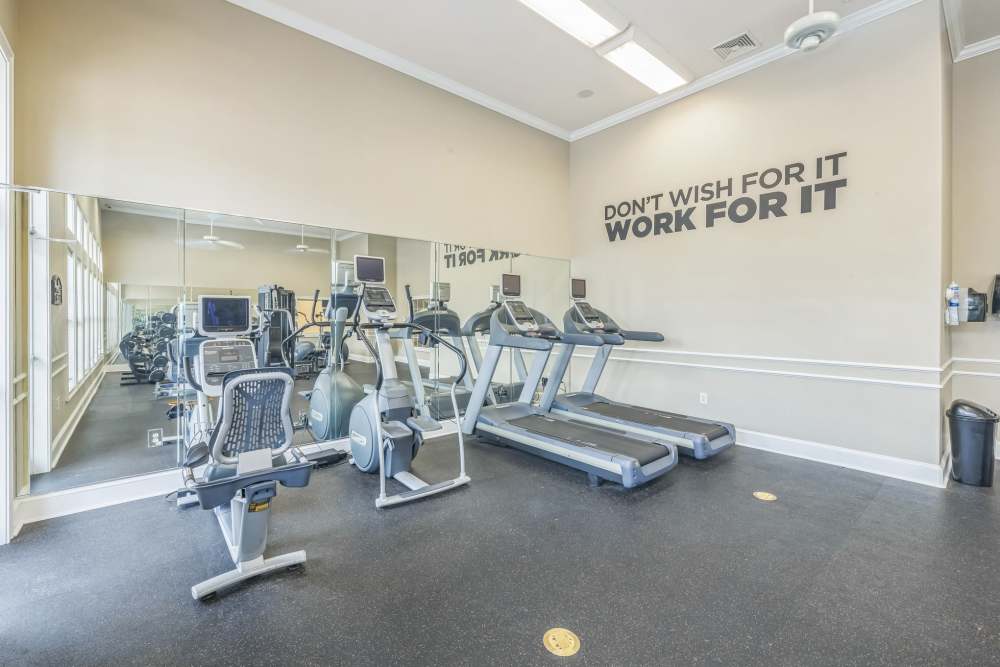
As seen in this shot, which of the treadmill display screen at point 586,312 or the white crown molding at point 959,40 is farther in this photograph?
the treadmill display screen at point 586,312

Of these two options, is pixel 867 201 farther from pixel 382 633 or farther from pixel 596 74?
pixel 382 633

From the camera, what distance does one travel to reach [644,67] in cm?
439

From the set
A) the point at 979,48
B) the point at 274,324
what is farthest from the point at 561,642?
the point at 979,48

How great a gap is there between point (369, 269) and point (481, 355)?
231 centimetres

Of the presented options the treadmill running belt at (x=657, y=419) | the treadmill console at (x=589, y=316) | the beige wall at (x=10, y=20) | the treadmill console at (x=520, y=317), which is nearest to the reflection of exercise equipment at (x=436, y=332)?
the treadmill console at (x=520, y=317)

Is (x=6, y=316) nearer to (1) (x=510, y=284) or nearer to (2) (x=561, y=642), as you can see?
(2) (x=561, y=642)

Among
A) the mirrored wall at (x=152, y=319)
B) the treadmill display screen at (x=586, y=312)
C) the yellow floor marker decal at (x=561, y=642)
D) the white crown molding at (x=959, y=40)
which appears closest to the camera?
the yellow floor marker decal at (x=561, y=642)

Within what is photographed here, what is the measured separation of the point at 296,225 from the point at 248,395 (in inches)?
85.8

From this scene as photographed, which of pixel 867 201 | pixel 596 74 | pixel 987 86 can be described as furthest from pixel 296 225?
pixel 987 86

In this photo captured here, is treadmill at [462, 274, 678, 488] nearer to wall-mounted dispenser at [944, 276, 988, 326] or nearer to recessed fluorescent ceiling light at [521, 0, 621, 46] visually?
recessed fluorescent ceiling light at [521, 0, 621, 46]

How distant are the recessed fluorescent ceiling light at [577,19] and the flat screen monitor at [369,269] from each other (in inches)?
96.0

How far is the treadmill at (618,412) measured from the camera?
Result: 13.6ft

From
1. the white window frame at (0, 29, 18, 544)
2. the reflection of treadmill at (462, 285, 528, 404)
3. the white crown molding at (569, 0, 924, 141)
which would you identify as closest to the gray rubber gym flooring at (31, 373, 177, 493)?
the white window frame at (0, 29, 18, 544)

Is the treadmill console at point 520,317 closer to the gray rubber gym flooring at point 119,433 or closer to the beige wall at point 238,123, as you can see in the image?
the beige wall at point 238,123
